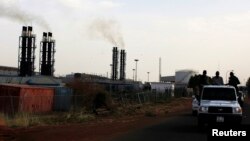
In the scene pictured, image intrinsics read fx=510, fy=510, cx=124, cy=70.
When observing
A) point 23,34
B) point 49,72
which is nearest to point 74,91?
point 23,34

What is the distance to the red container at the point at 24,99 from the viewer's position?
3422cm

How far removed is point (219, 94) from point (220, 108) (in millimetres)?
1275

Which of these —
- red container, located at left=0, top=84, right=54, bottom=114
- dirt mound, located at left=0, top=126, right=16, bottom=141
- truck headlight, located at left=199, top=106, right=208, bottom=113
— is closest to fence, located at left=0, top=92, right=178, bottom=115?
red container, located at left=0, top=84, right=54, bottom=114

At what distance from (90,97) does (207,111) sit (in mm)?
19989

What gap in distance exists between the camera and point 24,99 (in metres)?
35.4

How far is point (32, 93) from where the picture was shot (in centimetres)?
3984

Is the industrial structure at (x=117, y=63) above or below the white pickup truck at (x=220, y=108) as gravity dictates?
above

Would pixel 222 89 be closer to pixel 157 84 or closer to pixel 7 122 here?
pixel 7 122

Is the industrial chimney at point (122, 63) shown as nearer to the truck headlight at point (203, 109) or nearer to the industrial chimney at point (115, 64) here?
the industrial chimney at point (115, 64)

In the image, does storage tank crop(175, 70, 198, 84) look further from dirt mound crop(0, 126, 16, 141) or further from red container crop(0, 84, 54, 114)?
dirt mound crop(0, 126, 16, 141)

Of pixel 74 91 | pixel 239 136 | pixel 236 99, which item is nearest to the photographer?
Result: pixel 239 136

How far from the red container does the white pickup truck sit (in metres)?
15.6

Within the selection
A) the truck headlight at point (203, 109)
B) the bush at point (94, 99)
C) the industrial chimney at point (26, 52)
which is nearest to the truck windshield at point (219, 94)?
the truck headlight at point (203, 109)

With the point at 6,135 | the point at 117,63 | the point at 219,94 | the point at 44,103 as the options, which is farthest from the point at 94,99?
the point at 117,63
